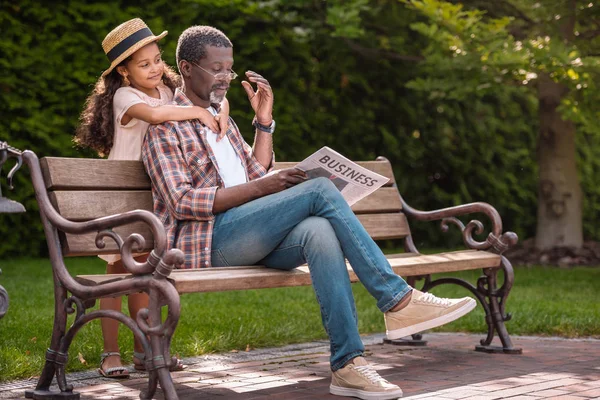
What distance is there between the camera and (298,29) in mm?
10672

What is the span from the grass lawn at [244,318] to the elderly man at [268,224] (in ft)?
3.56

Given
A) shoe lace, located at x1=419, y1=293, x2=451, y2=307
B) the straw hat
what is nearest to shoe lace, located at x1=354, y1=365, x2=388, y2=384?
shoe lace, located at x1=419, y1=293, x2=451, y2=307

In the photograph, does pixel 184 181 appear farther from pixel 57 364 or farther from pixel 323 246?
pixel 57 364

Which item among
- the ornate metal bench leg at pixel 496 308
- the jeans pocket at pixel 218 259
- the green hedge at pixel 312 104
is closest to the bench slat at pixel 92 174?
the jeans pocket at pixel 218 259

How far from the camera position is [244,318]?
6.14m

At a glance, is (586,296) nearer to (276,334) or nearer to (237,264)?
(276,334)

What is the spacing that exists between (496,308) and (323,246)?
178 cm

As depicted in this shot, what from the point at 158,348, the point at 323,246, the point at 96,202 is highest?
the point at 96,202

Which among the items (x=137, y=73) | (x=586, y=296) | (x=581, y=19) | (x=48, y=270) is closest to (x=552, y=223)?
(x=581, y=19)

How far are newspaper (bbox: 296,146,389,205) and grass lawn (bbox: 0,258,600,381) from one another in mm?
1376

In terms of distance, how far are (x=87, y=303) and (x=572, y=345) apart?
2864 mm

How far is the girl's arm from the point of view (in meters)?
4.05

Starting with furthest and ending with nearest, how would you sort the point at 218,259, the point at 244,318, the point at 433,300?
the point at 244,318
the point at 218,259
the point at 433,300

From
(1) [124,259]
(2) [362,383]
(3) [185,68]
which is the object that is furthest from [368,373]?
(3) [185,68]
